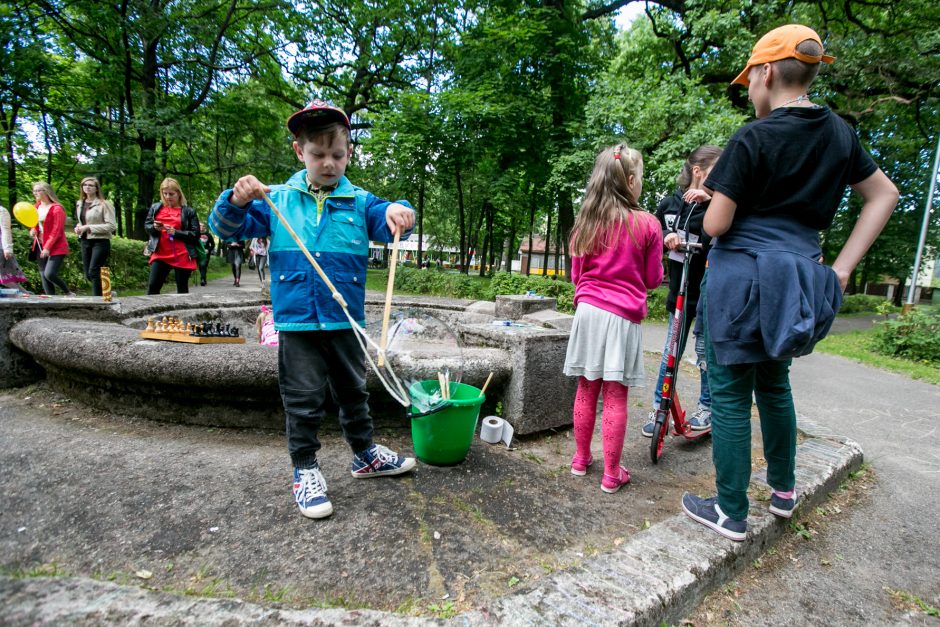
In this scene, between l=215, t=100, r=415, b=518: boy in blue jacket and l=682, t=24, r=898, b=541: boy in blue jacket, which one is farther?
l=215, t=100, r=415, b=518: boy in blue jacket

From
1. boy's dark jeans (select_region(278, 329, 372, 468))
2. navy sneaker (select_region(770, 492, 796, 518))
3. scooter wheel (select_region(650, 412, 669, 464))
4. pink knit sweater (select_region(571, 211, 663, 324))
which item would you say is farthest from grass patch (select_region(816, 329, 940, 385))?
boy's dark jeans (select_region(278, 329, 372, 468))

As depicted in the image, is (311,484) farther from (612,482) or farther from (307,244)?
(612,482)

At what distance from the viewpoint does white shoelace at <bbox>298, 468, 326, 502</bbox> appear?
6.51 ft

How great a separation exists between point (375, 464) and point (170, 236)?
4.59 meters

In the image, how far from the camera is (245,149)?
2216 centimetres

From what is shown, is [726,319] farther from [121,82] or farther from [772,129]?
[121,82]

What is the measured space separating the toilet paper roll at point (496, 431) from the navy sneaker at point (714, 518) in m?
1.11

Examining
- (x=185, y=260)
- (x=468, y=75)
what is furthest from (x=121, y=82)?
(x=185, y=260)

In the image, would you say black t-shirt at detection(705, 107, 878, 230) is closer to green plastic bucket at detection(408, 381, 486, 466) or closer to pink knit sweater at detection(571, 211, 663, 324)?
pink knit sweater at detection(571, 211, 663, 324)

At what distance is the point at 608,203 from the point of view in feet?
7.93

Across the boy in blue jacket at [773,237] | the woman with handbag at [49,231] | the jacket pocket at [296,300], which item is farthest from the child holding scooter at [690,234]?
the woman with handbag at [49,231]

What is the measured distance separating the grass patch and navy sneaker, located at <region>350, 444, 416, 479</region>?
25.1 ft

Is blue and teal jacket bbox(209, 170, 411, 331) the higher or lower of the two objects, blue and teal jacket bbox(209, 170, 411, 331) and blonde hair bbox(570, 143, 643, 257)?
the lower

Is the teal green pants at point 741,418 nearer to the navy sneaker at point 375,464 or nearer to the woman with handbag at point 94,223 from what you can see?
the navy sneaker at point 375,464
